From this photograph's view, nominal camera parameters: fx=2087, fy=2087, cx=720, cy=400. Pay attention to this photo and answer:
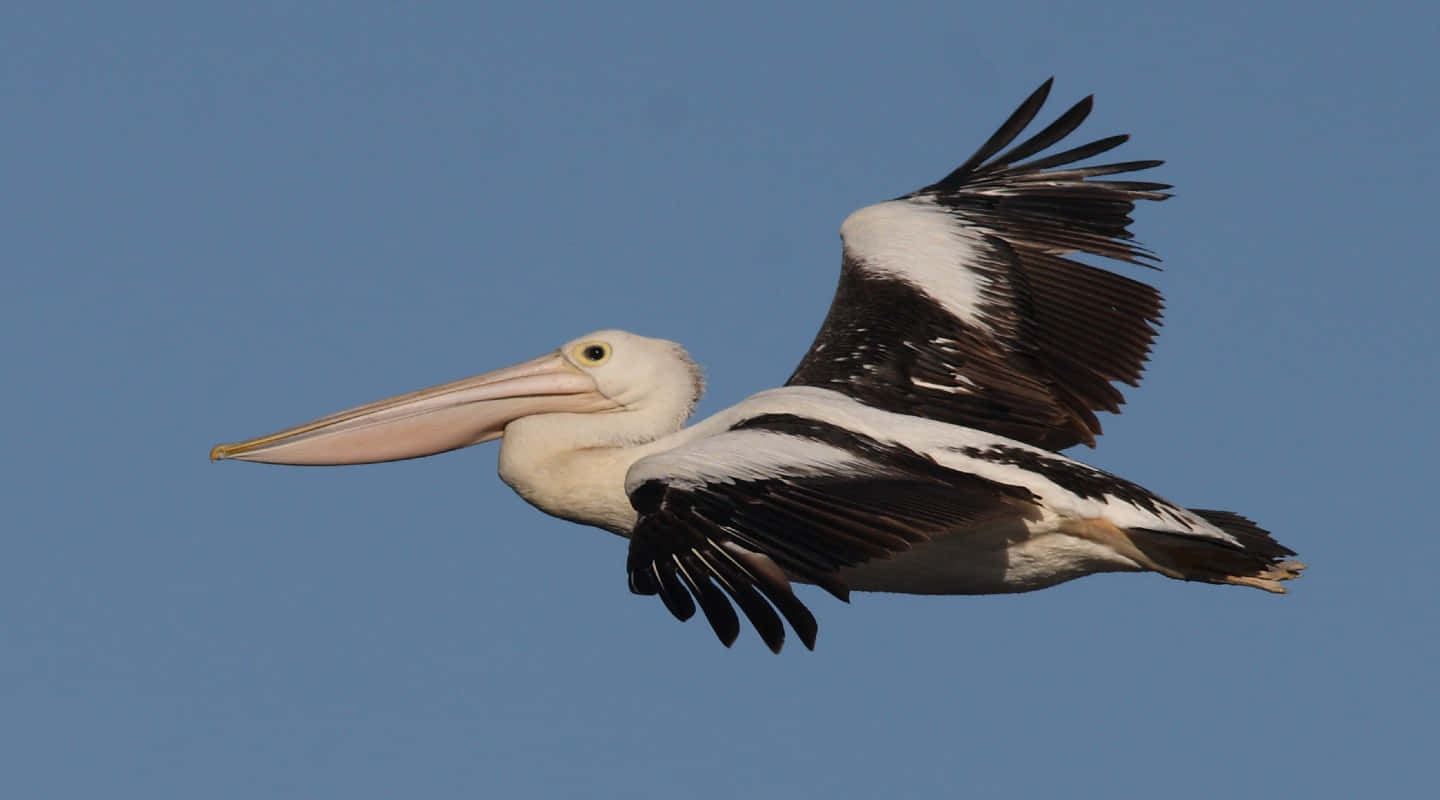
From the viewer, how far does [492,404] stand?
10930 millimetres

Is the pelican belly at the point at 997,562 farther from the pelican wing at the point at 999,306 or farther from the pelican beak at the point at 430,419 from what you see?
the pelican beak at the point at 430,419

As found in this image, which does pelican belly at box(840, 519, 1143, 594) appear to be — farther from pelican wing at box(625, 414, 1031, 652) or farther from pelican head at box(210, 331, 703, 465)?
pelican head at box(210, 331, 703, 465)

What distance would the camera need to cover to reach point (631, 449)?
1031cm

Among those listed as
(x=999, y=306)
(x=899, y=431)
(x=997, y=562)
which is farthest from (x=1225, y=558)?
(x=999, y=306)

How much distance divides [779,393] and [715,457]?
4.95 feet

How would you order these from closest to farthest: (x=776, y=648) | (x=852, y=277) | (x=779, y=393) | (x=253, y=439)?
(x=776, y=648) → (x=779, y=393) → (x=253, y=439) → (x=852, y=277)

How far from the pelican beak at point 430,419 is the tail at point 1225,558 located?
9.77ft

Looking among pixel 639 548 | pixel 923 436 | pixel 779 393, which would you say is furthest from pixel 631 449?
pixel 639 548

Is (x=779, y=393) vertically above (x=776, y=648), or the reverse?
(x=779, y=393)

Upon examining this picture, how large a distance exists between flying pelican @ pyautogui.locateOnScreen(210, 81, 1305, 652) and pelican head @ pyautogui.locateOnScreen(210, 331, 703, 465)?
1 cm

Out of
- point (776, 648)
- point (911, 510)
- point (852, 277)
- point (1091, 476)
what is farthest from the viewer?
point (852, 277)

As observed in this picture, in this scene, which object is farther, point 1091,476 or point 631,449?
point 631,449

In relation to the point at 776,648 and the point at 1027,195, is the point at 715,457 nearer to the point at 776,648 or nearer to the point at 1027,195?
the point at 776,648

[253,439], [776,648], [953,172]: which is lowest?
[776,648]
